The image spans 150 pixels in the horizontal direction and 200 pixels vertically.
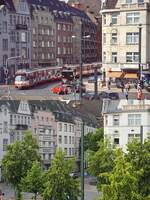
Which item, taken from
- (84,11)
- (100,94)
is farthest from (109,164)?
(84,11)

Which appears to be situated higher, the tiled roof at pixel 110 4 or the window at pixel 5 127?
the tiled roof at pixel 110 4

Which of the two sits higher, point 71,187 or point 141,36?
point 141,36

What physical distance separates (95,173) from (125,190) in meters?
10.2

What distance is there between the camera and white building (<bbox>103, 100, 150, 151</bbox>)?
4097 cm

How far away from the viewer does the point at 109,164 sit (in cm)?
3562

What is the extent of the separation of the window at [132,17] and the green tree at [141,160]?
27.3 metres

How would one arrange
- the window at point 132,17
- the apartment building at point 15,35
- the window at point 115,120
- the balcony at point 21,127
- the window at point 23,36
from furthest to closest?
the window at point 23,36
the apartment building at point 15,35
the window at point 132,17
the balcony at point 21,127
the window at point 115,120

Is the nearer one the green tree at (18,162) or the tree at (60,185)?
the tree at (60,185)

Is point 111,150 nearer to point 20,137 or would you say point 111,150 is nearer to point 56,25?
point 20,137

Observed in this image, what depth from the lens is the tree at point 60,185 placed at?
3234 cm

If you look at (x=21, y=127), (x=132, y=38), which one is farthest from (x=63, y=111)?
(x=132, y=38)

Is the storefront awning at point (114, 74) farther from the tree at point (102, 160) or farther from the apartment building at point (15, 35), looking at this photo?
the tree at point (102, 160)

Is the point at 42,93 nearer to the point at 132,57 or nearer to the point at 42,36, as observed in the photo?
the point at 132,57

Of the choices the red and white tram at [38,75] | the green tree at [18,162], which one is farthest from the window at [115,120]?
the red and white tram at [38,75]
